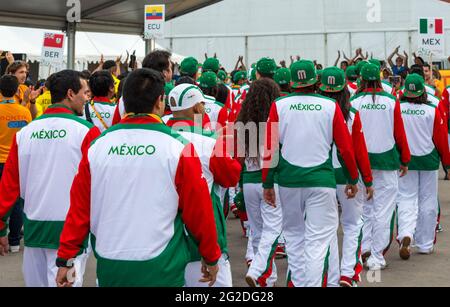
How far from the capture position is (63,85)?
17.0 feet

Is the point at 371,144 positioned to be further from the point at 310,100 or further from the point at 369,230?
the point at 310,100

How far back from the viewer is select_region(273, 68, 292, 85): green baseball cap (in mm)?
8172

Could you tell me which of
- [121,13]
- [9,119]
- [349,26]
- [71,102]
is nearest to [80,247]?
[71,102]

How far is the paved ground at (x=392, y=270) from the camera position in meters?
7.43

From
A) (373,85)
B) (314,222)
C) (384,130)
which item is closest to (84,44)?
(373,85)

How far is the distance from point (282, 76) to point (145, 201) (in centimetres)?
480

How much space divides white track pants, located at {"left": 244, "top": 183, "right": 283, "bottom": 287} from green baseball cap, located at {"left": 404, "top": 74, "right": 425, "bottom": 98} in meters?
2.48

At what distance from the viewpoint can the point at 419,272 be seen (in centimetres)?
784

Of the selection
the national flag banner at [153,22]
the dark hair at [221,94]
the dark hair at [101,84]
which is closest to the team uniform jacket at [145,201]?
the dark hair at [101,84]

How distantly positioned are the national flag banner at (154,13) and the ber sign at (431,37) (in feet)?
18.6

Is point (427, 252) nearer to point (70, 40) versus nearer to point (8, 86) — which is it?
point (8, 86)
